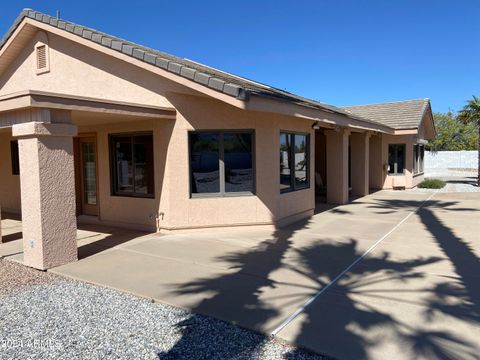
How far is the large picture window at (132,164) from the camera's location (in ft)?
32.1

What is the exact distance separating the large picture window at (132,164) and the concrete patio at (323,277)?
1.14 metres

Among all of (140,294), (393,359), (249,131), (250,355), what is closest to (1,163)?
(249,131)

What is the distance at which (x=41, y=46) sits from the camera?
11281 mm

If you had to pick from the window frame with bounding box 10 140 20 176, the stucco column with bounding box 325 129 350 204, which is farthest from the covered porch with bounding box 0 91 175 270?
the stucco column with bounding box 325 129 350 204

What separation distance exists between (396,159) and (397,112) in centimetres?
300

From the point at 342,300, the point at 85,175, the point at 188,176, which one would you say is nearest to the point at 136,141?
the point at 188,176

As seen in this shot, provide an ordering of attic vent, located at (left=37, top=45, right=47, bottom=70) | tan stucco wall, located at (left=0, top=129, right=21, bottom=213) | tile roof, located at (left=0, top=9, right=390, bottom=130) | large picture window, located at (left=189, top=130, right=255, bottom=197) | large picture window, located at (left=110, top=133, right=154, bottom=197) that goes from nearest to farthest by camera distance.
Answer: tile roof, located at (left=0, top=9, right=390, bottom=130) → large picture window, located at (left=189, top=130, right=255, bottom=197) → large picture window, located at (left=110, top=133, right=154, bottom=197) → attic vent, located at (left=37, top=45, right=47, bottom=70) → tan stucco wall, located at (left=0, top=129, right=21, bottom=213)

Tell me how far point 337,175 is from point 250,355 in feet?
38.3

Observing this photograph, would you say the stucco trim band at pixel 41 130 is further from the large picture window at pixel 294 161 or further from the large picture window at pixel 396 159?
the large picture window at pixel 396 159

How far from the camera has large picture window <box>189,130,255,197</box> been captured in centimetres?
938

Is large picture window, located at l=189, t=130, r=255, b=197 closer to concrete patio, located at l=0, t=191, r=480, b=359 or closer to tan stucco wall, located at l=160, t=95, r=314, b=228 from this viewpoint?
tan stucco wall, located at l=160, t=95, r=314, b=228

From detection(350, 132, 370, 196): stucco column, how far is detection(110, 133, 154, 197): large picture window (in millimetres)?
10769

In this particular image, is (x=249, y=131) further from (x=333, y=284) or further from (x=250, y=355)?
(x=250, y=355)

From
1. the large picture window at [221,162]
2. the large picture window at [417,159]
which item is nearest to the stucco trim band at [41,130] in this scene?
the large picture window at [221,162]
